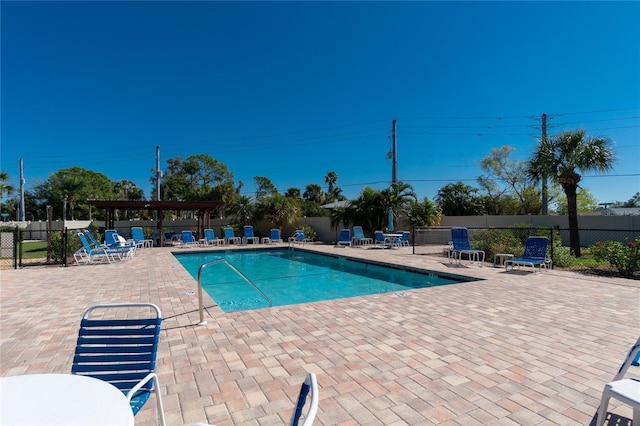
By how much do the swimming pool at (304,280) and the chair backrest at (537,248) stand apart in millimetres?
2335

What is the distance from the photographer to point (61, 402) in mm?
1404

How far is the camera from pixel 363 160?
113 ft

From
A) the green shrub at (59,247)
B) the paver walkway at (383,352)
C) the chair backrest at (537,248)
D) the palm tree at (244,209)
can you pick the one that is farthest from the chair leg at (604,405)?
the palm tree at (244,209)

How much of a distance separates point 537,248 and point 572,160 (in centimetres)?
496

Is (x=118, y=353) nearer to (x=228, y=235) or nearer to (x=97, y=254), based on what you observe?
(x=97, y=254)

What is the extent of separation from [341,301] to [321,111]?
72.3 feet

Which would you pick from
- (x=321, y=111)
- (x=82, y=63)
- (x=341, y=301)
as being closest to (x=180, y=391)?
(x=341, y=301)

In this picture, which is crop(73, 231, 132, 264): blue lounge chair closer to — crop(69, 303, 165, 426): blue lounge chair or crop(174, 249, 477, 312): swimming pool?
crop(174, 249, 477, 312): swimming pool

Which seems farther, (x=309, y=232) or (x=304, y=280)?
(x=309, y=232)

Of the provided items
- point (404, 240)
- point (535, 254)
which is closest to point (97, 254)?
point (404, 240)

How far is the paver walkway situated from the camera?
250 centimetres

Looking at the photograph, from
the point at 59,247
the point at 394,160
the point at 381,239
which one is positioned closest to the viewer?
the point at 59,247

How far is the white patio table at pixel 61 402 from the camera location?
1271 millimetres

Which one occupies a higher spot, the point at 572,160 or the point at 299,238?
the point at 572,160
